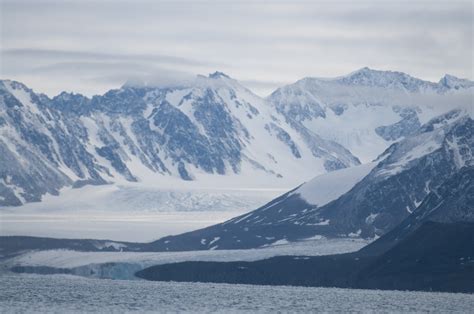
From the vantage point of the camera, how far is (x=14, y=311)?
198625 mm

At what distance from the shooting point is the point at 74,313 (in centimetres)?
19950

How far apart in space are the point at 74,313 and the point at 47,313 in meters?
3.98

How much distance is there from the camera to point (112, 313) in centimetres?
19988

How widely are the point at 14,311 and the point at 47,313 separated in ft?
15.3

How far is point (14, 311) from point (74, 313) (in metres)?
7.65

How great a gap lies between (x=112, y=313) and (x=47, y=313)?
27.9 ft

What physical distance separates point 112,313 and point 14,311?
1251 centimetres

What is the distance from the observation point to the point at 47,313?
19712 cm
